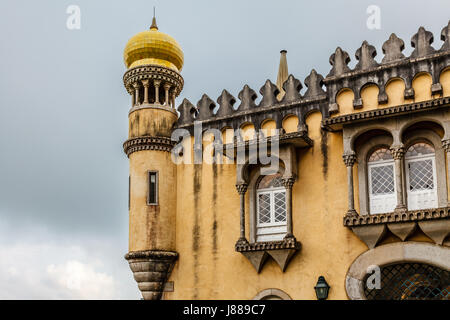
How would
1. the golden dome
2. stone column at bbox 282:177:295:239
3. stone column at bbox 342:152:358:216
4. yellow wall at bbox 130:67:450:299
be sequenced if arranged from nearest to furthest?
stone column at bbox 342:152:358:216, yellow wall at bbox 130:67:450:299, stone column at bbox 282:177:295:239, the golden dome

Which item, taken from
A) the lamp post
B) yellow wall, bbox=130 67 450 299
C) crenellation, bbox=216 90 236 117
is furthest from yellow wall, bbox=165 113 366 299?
crenellation, bbox=216 90 236 117

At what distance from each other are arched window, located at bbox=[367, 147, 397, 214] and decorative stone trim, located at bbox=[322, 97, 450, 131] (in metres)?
1.11

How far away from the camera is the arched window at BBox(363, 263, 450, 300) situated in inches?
609

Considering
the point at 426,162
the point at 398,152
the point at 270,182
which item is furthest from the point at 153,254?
the point at 426,162

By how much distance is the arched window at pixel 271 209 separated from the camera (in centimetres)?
1764

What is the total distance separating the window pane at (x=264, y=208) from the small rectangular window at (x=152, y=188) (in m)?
3.16

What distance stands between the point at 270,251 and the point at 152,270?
12.0ft

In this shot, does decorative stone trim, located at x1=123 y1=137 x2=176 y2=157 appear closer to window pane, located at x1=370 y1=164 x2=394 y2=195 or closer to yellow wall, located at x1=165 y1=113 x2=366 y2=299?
yellow wall, located at x1=165 y1=113 x2=366 y2=299

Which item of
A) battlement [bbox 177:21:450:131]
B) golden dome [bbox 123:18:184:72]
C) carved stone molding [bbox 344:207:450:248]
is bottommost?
carved stone molding [bbox 344:207:450:248]

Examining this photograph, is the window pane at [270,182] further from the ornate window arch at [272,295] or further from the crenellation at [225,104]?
the ornate window arch at [272,295]

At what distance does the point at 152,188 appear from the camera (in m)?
19.4
